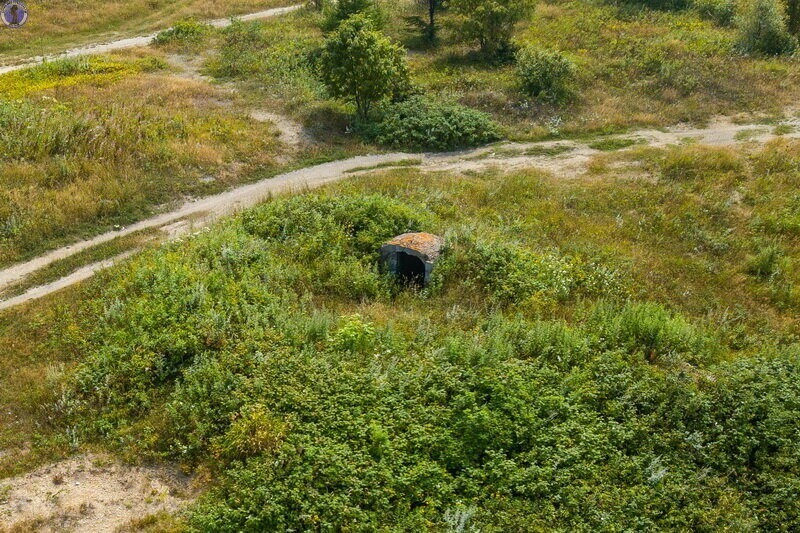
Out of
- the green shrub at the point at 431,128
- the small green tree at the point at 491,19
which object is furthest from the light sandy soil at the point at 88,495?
the small green tree at the point at 491,19

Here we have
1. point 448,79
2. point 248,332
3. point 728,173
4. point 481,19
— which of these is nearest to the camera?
point 248,332

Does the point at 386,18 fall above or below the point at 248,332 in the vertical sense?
above

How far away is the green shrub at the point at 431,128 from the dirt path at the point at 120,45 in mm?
22381

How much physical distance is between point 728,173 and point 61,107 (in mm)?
31054

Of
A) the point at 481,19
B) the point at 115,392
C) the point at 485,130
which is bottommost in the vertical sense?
the point at 115,392

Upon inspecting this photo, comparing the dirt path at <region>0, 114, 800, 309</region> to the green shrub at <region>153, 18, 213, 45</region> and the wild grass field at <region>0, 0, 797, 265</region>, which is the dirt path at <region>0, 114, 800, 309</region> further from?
the green shrub at <region>153, 18, 213, 45</region>

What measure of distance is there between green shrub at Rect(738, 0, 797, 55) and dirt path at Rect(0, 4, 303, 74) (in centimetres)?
3511

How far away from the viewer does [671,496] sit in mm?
11484

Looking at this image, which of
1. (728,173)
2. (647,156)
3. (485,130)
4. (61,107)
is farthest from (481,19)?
(61,107)

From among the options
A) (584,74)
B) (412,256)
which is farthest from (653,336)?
(584,74)

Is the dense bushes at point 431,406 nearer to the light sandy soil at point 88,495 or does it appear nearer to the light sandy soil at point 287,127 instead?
the light sandy soil at point 88,495

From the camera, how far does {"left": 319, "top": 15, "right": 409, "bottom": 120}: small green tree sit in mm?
30234

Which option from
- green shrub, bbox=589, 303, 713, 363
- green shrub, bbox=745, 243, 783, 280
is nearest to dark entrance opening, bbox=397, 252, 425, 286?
green shrub, bbox=589, 303, 713, 363

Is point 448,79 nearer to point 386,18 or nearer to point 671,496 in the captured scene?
point 386,18
